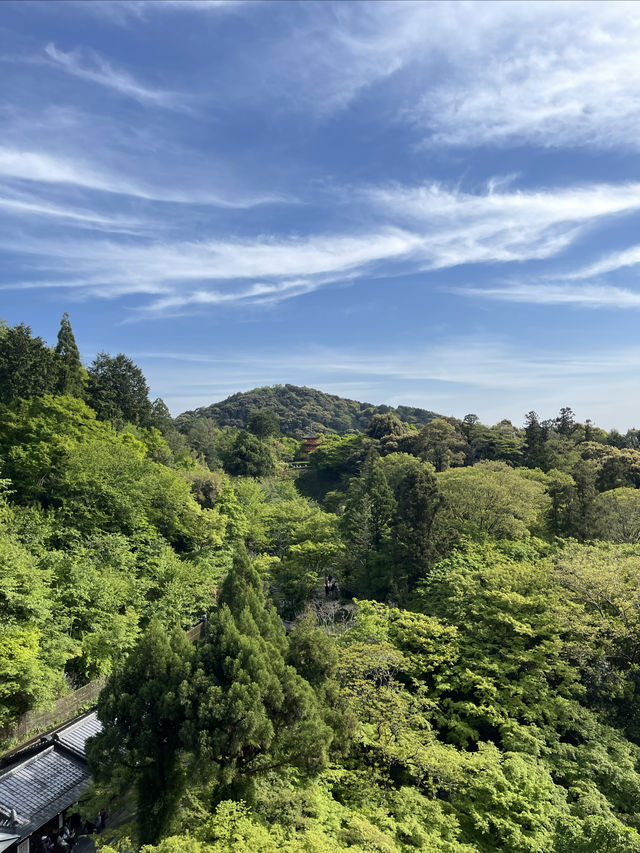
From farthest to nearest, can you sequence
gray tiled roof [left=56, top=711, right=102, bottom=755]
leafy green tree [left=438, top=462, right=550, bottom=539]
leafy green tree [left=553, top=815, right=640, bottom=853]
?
leafy green tree [left=438, top=462, right=550, bottom=539] → gray tiled roof [left=56, top=711, right=102, bottom=755] → leafy green tree [left=553, top=815, right=640, bottom=853]

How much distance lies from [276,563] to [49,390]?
17.1 metres

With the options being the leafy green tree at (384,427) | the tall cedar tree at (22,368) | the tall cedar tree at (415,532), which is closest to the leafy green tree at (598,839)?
the tall cedar tree at (415,532)

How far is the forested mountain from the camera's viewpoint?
27.6ft

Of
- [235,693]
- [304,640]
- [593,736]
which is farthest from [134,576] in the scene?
[593,736]

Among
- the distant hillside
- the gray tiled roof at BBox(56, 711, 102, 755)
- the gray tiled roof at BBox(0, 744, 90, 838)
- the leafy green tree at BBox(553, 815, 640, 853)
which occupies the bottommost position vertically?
the gray tiled roof at BBox(0, 744, 90, 838)

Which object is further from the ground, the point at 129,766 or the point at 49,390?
the point at 49,390

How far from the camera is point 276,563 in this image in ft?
84.2

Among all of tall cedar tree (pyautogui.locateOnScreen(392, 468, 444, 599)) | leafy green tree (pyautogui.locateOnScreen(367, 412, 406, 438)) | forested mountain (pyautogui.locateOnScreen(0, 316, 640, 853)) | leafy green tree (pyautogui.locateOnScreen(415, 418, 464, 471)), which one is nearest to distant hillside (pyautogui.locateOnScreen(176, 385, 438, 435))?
leafy green tree (pyautogui.locateOnScreen(367, 412, 406, 438))

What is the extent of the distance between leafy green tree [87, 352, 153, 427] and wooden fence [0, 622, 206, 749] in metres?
21.3

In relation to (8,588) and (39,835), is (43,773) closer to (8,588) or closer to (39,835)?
(39,835)

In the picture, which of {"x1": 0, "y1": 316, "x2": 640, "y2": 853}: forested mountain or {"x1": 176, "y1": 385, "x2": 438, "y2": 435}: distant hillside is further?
{"x1": 176, "y1": 385, "x2": 438, "y2": 435}: distant hillside

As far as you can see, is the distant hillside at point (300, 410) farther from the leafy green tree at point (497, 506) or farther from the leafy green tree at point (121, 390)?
the leafy green tree at point (497, 506)

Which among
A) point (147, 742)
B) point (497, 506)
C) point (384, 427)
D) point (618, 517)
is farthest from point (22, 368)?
point (384, 427)

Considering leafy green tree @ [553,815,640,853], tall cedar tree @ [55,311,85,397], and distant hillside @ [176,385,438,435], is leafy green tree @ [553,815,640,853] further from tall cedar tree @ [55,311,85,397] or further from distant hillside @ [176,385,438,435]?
distant hillside @ [176,385,438,435]
